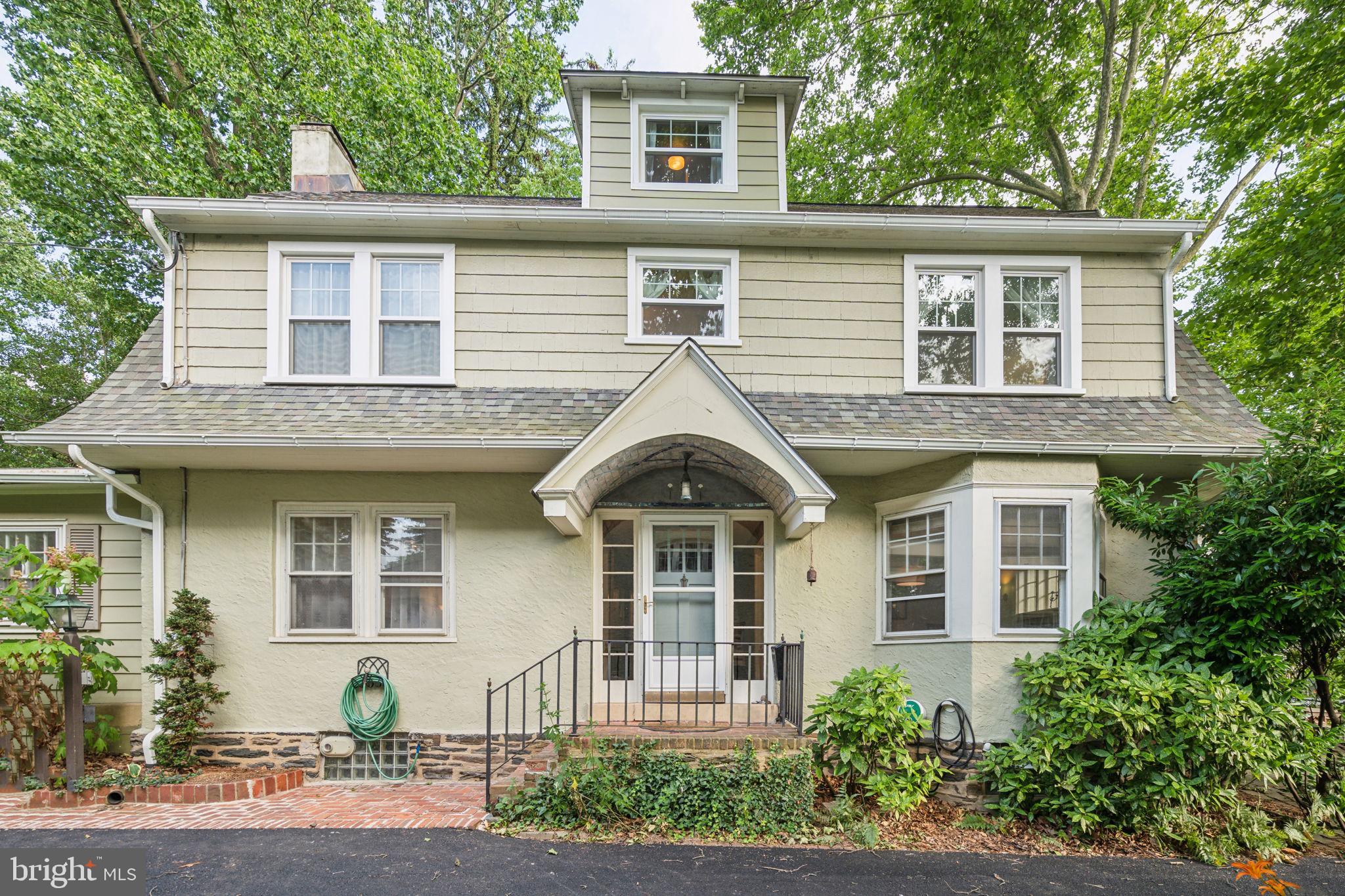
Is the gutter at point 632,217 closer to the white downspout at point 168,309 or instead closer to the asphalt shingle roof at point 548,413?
the white downspout at point 168,309

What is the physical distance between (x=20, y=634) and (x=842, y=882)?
8.44m

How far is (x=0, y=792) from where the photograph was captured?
17.1ft

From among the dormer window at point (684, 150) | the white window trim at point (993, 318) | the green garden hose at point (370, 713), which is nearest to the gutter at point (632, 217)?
the white window trim at point (993, 318)

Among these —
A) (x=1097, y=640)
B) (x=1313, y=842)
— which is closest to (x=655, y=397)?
(x=1097, y=640)

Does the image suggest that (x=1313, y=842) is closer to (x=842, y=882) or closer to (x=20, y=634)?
(x=842, y=882)

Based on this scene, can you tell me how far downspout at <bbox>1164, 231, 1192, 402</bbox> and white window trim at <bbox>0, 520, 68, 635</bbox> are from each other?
1163cm

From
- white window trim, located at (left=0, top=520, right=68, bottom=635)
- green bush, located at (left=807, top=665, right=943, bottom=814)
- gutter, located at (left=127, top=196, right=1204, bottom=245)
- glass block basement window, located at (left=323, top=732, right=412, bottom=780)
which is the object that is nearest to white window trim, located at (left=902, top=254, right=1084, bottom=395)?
gutter, located at (left=127, top=196, right=1204, bottom=245)

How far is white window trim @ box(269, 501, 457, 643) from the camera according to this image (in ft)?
19.1

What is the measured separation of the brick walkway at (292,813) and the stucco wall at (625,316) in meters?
3.82

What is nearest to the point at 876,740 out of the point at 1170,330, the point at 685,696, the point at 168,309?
the point at 685,696

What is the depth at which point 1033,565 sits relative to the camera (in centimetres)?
545

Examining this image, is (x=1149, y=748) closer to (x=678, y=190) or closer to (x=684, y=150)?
(x=678, y=190)

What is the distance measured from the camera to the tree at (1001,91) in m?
9.23

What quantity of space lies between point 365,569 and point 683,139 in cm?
577
